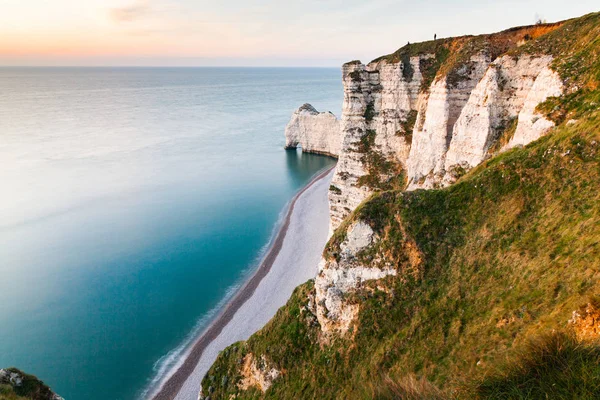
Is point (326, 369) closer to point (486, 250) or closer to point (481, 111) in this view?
point (486, 250)

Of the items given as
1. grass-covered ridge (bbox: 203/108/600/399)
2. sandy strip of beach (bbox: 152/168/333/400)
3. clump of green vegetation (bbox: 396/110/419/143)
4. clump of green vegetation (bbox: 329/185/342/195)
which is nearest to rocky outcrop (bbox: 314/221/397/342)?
grass-covered ridge (bbox: 203/108/600/399)

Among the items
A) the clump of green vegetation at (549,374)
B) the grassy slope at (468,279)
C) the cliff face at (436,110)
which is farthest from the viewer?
the cliff face at (436,110)

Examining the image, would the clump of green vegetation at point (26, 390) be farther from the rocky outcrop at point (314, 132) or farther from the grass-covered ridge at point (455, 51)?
the rocky outcrop at point (314, 132)

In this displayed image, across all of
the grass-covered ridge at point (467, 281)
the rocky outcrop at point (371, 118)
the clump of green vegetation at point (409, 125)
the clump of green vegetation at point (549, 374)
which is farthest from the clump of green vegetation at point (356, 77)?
the clump of green vegetation at point (549, 374)

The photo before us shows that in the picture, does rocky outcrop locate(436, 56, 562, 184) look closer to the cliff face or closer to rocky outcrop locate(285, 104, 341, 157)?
the cliff face

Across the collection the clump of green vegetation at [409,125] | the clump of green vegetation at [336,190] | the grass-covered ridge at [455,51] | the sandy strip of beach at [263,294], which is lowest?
the sandy strip of beach at [263,294]

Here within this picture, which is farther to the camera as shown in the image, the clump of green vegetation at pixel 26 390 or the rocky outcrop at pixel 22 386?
the rocky outcrop at pixel 22 386
